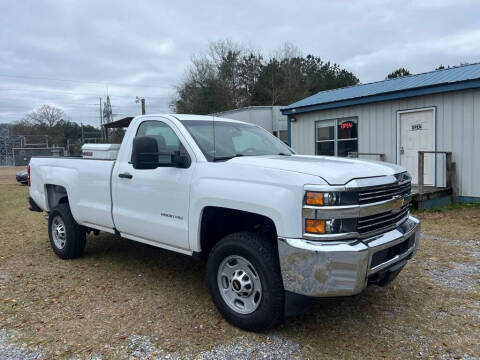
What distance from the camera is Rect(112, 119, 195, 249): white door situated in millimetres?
3791

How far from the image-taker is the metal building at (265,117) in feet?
66.5

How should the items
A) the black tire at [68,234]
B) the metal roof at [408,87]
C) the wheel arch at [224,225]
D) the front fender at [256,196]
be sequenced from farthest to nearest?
the metal roof at [408,87] → the black tire at [68,234] → the wheel arch at [224,225] → the front fender at [256,196]

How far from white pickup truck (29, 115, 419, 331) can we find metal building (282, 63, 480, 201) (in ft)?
20.6

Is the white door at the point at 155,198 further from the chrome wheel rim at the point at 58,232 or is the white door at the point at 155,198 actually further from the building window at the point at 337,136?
the building window at the point at 337,136

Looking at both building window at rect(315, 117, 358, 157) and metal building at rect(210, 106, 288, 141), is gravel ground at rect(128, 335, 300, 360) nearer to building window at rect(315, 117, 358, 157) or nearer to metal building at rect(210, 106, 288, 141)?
building window at rect(315, 117, 358, 157)

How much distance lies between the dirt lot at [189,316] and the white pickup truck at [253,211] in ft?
1.18

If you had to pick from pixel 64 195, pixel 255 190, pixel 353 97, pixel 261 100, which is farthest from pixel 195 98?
pixel 255 190

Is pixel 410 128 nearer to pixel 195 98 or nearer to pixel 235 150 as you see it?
pixel 235 150

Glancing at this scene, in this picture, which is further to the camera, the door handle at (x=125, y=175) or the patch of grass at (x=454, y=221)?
the patch of grass at (x=454, y=221)

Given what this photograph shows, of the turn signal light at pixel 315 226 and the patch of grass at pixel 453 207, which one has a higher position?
the turn signal light at pixel 315 226

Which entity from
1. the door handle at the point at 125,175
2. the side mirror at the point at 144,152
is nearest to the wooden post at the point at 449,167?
the door handle at the point at 125,175

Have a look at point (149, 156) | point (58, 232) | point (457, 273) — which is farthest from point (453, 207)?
point (58, 232)

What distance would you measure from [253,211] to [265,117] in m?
17.7

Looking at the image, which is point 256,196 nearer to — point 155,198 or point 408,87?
point 155,198
